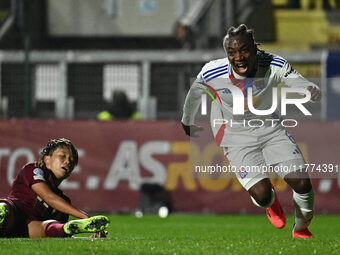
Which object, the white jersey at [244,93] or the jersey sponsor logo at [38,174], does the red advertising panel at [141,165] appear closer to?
the white jersey at [244,93]

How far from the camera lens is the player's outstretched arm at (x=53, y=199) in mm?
7691

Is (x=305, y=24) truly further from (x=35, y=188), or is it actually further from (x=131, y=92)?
(x=35, y=188)

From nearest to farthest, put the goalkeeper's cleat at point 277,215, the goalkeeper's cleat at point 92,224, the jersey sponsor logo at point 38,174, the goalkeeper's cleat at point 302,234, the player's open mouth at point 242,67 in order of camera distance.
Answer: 1. the goalkeeper's cleat at point 92,224
2. the jersey sponsor logo at point 38,174
3. the player's open mouth at point 242,67
4. the goalkeeper's cleat at point 302,234
5. the goalkeeper's cleat at point 277,215

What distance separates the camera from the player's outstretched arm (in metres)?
7.69

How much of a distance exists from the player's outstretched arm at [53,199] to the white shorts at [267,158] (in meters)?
Answer: 1.71

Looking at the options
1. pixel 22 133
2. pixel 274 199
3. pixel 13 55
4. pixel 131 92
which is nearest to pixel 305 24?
pixel 131 92

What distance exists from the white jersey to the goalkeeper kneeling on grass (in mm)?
1355

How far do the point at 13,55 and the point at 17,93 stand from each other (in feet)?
3.46

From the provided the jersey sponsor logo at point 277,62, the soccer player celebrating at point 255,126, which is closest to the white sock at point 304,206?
the soccer player celebrating at point 255,126

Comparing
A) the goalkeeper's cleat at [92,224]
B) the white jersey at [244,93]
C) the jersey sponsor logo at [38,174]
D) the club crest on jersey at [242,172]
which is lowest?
the goalkeeper's cleat at [92,224]

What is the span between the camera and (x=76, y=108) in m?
17.5

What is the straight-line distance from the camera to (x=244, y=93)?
835cm

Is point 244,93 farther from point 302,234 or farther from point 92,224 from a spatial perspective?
point 92,224

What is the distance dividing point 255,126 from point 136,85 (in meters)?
9.42
